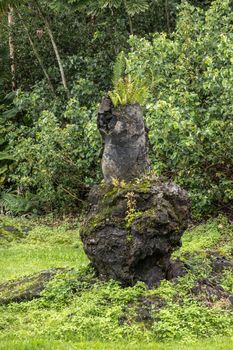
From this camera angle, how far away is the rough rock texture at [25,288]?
847cm

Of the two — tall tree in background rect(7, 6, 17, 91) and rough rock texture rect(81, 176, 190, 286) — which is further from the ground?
tall tree in background rect(7, 6, 17, 91)

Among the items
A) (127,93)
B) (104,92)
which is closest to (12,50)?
(104,92)

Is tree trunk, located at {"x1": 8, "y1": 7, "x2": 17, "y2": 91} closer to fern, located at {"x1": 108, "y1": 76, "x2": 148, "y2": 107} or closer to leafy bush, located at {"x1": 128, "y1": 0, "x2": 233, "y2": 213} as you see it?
leafy bush, located at {"x1": 128, "y1": 0, "x2": 233, "y2": 213}

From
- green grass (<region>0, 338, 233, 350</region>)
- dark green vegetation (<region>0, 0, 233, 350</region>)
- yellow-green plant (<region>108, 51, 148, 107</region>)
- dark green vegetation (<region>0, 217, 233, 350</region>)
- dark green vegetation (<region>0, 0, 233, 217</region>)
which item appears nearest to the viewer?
green grass (<region>0, 338, 233, 350</region>)

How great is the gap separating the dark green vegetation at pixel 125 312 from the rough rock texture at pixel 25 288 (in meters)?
0.05

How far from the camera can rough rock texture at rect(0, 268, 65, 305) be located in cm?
847

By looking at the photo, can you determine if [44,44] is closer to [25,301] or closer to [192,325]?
[25,301]

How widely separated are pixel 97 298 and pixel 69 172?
393 inches

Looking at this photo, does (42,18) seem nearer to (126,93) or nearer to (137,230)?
(126,93)

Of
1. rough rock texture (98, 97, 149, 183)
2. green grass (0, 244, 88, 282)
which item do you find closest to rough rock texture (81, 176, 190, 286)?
rough rock texture (98, 97, 149, 183)

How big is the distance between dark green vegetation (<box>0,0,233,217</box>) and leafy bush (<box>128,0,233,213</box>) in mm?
26

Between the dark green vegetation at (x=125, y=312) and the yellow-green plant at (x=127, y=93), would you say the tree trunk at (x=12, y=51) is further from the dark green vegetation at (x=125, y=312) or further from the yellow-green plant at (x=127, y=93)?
the dark green vegetation at (x=125, y=312)

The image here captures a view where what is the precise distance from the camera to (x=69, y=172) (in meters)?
17.6

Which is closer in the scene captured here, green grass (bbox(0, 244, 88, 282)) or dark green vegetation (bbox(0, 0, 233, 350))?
dark green vegetation (bbox(0, 0, 233, 350))
